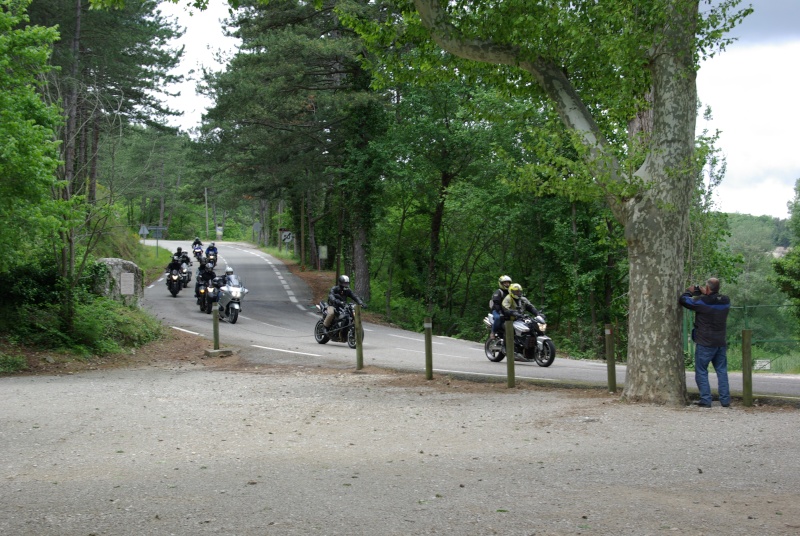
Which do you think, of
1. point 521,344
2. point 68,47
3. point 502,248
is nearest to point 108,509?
point 521,344

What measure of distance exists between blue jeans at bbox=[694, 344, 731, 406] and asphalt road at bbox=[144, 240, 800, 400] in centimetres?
60

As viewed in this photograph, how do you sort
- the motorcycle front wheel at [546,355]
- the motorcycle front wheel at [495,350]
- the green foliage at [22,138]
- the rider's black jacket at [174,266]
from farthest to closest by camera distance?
the rider's black jacket at [174,266], the motorcycle front wheel at [495,350], the motorcycle front wheel at [546,355], the green foliage at [22,138]

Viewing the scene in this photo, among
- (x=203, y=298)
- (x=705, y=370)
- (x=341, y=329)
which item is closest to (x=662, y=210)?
(x=705, y=370)

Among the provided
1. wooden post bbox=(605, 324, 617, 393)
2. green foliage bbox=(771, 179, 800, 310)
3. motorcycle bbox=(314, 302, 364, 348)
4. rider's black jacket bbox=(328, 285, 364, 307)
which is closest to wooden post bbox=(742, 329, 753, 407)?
wooden post bbox=(605, 324, 617, 393)

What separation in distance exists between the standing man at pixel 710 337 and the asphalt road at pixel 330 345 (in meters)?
0.71

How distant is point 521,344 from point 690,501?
11488 mm

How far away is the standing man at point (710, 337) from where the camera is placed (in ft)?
38.3

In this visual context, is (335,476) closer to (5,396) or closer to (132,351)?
(5,396)

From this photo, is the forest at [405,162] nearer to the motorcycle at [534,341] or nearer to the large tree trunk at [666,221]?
the large tree trunk at [666,221]

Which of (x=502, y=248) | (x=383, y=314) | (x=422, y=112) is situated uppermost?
(x=422, y=112)

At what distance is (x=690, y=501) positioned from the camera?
6.24m

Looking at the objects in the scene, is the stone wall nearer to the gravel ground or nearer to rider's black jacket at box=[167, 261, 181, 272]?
the gravel ground

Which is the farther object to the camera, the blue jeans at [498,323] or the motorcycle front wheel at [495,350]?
the motorcycle front wheel at [495,350]

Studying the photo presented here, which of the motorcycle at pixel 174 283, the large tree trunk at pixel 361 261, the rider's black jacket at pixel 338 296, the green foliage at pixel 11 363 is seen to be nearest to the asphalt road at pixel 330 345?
the motorcycle at pixel 174 283
